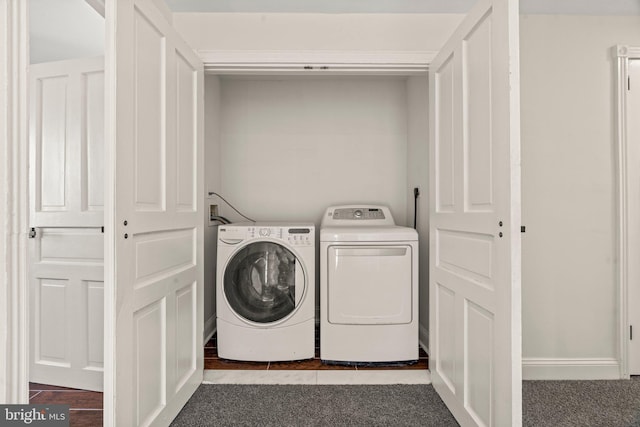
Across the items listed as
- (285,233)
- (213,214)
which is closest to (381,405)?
(285,233)

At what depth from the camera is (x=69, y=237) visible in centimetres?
198

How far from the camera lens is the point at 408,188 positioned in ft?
11.0

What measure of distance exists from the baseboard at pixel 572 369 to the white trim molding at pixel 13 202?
7.67 feet

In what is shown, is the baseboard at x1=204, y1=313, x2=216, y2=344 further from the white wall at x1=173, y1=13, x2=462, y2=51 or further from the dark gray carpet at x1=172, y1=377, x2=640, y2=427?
the white wall at x1=173, y1=13, x2=462, y2=51

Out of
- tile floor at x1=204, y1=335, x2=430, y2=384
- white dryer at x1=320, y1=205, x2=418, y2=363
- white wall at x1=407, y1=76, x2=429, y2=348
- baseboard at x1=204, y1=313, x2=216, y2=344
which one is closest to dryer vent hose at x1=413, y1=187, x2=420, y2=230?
white wall at x1=407, y1=76, x2=429, y2=348

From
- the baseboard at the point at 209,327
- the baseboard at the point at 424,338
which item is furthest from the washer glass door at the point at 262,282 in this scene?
the baseboard at the point at 424,338

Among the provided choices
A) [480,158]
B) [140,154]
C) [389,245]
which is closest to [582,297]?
[389,245]

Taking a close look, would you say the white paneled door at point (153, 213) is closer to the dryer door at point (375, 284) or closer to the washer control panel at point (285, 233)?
the washer control panel at point (285, 233)

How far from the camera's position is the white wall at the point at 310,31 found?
238 cm

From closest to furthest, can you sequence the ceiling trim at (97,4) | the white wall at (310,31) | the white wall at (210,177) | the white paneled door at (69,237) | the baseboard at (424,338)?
the ceiling trim at (97,4)
the white paneled door at (69,237)
the white wall at (310,31)
the baseboard at (424,338)
the white wall at (210,177)

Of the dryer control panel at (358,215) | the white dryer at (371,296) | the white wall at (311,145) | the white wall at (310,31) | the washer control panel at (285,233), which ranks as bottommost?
the white dryer at (371,296)

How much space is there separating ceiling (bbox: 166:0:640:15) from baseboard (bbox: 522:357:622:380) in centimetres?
199

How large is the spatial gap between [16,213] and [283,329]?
1.70 meters

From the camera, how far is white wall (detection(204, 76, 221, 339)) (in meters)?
2.88
